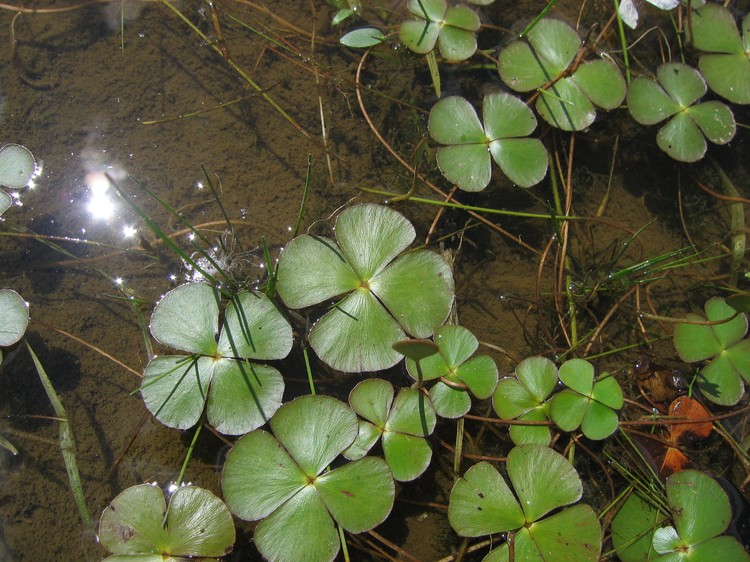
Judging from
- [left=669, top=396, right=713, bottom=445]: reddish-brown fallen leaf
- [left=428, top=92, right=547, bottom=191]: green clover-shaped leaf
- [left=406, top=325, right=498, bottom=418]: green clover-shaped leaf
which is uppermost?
[left=428, top=92, right=547, bottom=191]: green clover-shaped leaf

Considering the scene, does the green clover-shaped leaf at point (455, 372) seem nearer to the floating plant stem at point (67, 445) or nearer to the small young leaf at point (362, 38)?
the floating plant stem at point (67, 445)

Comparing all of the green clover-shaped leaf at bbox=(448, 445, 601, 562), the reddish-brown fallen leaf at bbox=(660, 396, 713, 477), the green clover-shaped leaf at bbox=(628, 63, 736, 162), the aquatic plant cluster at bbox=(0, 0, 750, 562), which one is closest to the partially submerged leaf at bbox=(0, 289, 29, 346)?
the aquatic plant cluster at bbox=(0, 0, 750, 562)

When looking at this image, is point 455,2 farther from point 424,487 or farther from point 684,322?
point 424,487

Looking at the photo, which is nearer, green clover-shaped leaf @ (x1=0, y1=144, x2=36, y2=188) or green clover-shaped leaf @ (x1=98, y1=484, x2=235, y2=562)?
green clover-shaped leaf @ (x1=98, y1=484, x2=235, y2=562)

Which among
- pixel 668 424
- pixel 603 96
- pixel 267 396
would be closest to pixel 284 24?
pixel 603 96

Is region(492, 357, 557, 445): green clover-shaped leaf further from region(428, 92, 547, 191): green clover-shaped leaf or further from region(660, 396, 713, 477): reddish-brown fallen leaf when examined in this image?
region(428, 92, 547, 191): green clover-shaped leaf

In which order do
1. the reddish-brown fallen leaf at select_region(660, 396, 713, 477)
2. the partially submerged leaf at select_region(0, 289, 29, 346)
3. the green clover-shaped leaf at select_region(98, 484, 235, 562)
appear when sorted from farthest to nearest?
the reddish-brown fallen leaf at select_region(660, 396, 713, 477), the partially submerged leaf at select_region(0, 289, 29, 346), the green clover-shaped leaf at select_region(98, 484, 235, 562)

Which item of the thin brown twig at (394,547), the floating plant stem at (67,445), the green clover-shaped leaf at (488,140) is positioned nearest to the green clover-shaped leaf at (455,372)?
the thin brown twig at (394,547)
